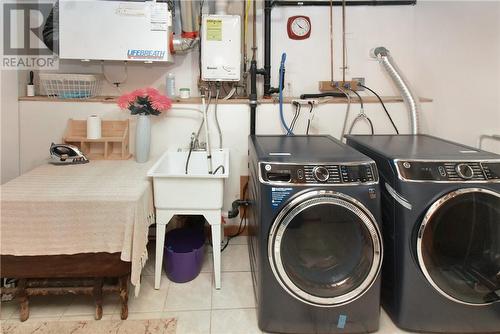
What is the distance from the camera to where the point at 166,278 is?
80.3 inches

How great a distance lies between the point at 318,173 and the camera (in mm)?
1492

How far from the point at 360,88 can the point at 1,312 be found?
278 cm

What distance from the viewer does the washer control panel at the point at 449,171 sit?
1.49 m

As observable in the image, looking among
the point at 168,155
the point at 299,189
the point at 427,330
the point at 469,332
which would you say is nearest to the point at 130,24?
the point at 168,155

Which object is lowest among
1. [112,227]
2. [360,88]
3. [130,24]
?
[112,227]

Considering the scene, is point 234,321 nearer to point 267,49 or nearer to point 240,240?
point 240,240

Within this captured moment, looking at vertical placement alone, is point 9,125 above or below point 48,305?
above

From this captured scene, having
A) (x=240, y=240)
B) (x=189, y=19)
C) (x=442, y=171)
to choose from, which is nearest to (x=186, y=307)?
(x=240, y=240)

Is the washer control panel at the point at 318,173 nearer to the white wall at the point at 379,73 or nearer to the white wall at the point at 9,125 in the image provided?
the white wall at the point at 379,73

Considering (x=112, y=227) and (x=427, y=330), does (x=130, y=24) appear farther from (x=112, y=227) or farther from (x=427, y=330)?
(x=427, y=330)

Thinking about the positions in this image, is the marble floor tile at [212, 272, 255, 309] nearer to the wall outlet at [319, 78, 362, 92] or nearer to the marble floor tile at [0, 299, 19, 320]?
the marble floor tile at [0, 299, 19, 320]

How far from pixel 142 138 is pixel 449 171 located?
1750 mm

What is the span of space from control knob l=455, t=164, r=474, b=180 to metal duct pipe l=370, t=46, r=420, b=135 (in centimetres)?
96

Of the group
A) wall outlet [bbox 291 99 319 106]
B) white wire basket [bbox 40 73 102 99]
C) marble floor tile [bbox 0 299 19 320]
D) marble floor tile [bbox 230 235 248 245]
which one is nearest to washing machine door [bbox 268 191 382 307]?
marble floor tile [bbox 230 235 248 245]
